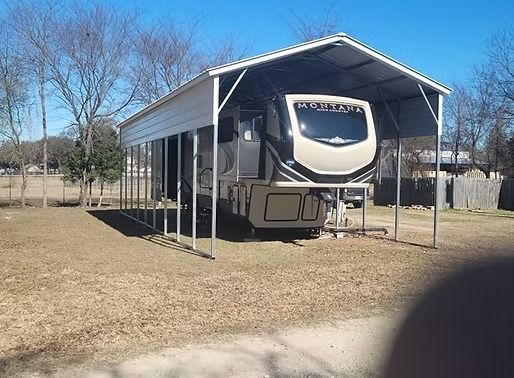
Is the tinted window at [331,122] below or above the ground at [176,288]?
above

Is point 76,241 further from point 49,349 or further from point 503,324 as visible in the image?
point 503,324

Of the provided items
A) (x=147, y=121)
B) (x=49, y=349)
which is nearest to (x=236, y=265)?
(x=49, y=349)

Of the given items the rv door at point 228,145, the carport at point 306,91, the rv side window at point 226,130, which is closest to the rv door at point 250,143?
the rv door at point 228,145

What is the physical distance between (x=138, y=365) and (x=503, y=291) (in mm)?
3823

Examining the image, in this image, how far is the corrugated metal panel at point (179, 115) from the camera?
37.9 ft

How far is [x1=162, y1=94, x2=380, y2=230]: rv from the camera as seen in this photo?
39.8ft

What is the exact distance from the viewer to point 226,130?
14.3m

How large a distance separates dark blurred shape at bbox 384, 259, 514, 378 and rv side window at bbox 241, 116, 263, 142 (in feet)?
37.1

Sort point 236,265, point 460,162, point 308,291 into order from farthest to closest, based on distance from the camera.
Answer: point 460,162 → point 236,265 → point 308,291

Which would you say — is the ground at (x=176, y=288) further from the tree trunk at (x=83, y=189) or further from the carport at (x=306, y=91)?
the tree trunk at (x=83, y=189)

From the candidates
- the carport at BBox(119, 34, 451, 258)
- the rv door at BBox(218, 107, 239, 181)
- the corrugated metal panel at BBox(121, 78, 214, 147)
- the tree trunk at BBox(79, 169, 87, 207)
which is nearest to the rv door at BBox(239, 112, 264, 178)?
the rv door at BBox(218, 107, 239, 181)

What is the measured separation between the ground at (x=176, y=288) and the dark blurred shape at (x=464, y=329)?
0.73 feet

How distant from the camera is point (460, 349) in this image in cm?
205

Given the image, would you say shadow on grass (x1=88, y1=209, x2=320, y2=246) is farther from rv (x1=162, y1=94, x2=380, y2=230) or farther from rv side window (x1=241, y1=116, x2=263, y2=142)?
rv side window (x1=241, y1=116, x2=263, y2=142)
